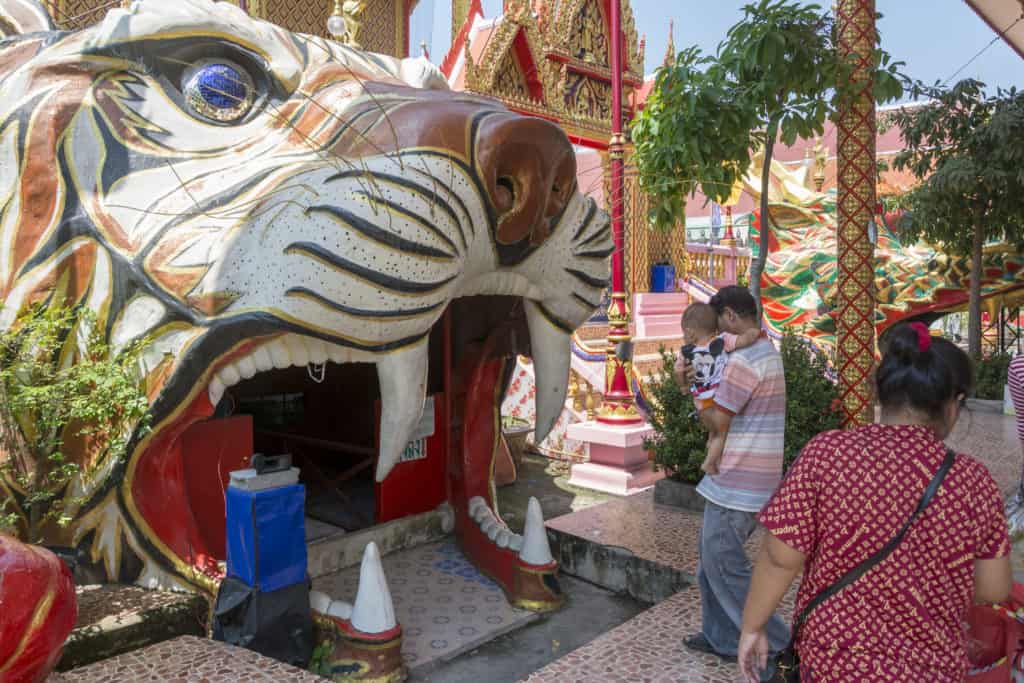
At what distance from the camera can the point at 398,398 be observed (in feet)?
9.55

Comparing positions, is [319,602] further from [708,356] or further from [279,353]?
[708,356]

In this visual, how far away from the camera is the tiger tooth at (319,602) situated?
11.1ft

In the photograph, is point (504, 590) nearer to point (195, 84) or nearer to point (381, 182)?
point (381, 182)

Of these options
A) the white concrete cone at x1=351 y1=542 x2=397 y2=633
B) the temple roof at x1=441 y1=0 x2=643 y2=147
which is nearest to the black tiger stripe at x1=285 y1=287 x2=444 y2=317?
the white concrete cone at x1=351 y1=542 x2=397 y2=633

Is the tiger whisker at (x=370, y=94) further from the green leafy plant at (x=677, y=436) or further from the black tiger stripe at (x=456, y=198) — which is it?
the green leafy plant at (x=677, y=436)

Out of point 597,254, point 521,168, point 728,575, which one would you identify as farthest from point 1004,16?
point 728,575

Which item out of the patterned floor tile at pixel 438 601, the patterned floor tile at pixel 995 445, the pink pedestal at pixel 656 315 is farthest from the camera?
the pink pedestal at pixel 656 315

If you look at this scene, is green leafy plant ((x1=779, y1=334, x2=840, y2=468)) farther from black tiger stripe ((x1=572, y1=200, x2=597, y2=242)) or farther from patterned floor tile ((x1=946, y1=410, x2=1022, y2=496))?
black tiger stripe ((x1=572, y1=200, x2=597, y2=242))

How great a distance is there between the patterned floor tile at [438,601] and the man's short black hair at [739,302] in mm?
2023

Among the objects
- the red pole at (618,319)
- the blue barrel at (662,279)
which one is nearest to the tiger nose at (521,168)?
the red pole at (618,319)

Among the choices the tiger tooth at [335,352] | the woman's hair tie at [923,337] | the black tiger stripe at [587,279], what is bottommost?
the tiger tooth at [335,352]

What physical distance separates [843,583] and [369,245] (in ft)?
5.86

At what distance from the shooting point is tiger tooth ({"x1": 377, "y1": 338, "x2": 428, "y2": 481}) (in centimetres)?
290

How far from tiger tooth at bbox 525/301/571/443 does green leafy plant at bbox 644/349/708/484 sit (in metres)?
2.00
